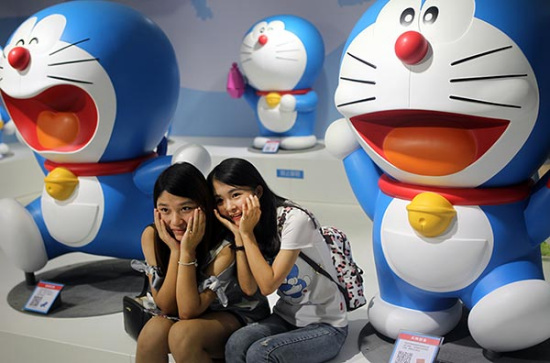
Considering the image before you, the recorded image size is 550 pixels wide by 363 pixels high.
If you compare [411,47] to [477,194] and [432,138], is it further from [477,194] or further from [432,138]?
[477,194]

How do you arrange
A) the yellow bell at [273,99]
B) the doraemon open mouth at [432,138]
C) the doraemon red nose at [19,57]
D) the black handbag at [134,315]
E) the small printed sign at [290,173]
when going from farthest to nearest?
the yellow bell at [273,99], the small printed sign at [290,173], the doraemon red nose at [19,57], the black handbag at [134,315], the doraemon open mouth at [432,138]

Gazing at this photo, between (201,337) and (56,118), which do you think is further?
(56,118)

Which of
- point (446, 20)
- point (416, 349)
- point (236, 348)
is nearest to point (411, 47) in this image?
point (446, 20)

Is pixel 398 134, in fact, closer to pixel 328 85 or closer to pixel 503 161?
pixel 503 161

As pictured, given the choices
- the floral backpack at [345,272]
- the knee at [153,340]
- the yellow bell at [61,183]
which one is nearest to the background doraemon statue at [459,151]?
the floral backpack at [345,272]

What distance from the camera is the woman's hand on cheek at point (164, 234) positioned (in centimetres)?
210

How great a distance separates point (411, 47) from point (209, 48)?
4412 millimetres

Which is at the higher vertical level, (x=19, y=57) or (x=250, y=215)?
(x=19, y=57)

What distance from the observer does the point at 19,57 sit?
2.70 meters

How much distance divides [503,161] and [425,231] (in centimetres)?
31

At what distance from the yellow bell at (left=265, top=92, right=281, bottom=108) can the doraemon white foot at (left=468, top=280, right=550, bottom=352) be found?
3.18 m

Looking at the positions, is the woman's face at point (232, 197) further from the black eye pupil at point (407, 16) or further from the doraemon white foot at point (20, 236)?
the doraemon white foot at point (20, 236)

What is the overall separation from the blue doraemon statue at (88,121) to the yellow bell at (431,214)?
116cm

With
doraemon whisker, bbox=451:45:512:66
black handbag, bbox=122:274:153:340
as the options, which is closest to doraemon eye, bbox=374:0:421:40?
doraemon whisker, bbox=451:45:512:66
